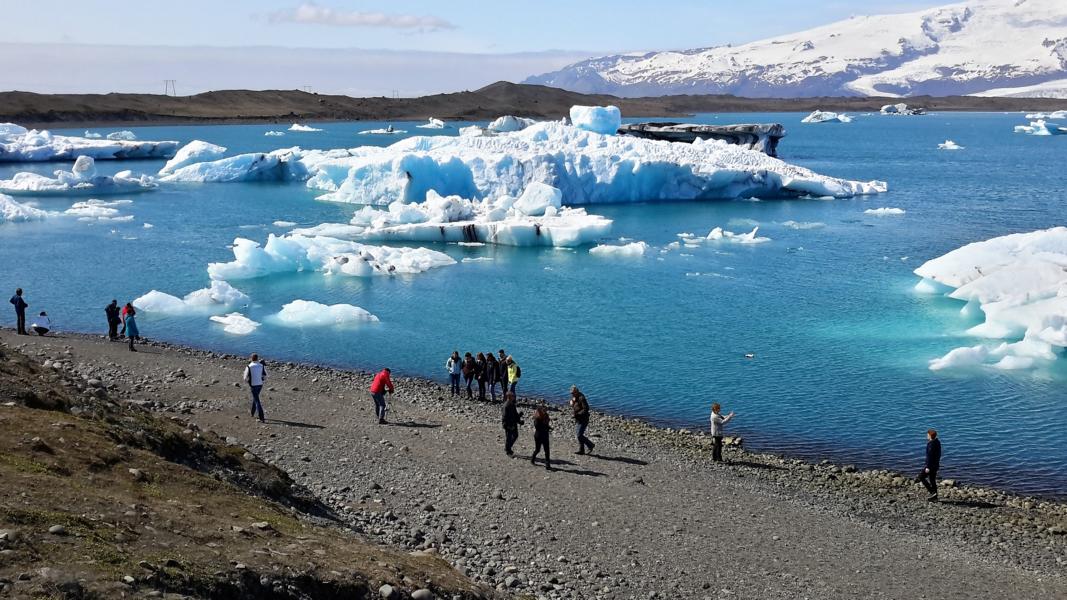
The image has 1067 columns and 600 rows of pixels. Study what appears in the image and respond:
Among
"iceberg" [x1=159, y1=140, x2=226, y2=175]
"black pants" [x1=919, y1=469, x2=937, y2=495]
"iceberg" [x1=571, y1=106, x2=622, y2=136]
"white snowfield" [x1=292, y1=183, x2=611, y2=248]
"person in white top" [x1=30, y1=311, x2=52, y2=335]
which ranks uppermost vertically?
"iceberg" [x1=571, y1=106, x2=622, y2=136]

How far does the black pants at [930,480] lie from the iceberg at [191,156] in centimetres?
4838

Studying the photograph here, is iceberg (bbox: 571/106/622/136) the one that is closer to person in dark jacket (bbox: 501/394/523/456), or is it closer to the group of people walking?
the group of people walking

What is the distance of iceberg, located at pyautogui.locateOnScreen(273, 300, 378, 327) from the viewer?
21.8 m

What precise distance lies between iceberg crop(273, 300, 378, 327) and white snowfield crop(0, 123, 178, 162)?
49077 mm

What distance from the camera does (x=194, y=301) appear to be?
22.9 m

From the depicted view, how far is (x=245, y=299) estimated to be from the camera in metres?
23.5

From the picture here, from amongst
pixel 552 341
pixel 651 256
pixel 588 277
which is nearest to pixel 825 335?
pixel 552 341

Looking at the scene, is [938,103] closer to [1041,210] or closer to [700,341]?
[1041,210]

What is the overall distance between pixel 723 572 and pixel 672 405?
7093 millimetres

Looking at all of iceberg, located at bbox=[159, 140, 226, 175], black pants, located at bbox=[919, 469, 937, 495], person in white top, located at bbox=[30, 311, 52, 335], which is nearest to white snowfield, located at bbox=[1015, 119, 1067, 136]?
iceberg, located at bbox=[159, 140, 226, 175]

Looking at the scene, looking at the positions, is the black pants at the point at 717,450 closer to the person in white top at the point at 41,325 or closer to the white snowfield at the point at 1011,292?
the white snowfield at the point at 1011,292

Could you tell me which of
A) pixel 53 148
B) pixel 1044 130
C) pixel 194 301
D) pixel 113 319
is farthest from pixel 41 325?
pixel 1044 130

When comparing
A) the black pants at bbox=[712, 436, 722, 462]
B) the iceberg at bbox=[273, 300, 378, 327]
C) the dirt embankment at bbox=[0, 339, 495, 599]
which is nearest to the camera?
the dirt embankment at bbox=[0, 339, 495, 599]

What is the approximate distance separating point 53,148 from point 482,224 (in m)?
42.3
